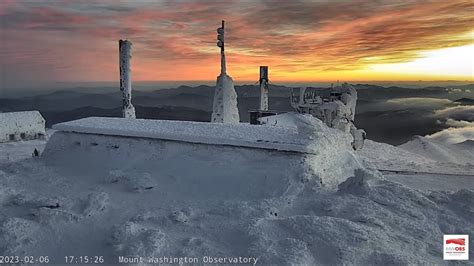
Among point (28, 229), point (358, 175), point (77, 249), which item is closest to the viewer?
point (77, 249)

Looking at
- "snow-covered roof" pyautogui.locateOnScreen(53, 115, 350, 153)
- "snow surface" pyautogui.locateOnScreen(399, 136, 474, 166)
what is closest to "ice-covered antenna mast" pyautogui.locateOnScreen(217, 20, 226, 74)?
"snow-covered roof" pyautogui.locateOnScreen(53, 115, 350, 153)

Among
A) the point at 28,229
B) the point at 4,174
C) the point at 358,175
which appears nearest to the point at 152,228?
the point at 28,229

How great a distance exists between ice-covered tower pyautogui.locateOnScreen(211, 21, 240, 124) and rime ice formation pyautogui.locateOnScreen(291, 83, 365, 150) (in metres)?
9.41

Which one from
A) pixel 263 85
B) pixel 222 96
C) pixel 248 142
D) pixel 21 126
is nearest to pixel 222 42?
pixel 222 96

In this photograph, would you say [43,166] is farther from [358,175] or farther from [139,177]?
[358,175]

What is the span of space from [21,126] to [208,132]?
23.1 meters

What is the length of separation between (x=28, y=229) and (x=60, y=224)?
47 cm

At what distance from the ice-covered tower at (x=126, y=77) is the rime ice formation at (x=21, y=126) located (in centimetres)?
1579

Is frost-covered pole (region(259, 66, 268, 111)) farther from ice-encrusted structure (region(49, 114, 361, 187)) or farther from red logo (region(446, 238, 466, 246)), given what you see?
red logo (region(446, 238, 466, 246))

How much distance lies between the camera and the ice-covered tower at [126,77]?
1430 centimetres

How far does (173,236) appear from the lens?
5871mm

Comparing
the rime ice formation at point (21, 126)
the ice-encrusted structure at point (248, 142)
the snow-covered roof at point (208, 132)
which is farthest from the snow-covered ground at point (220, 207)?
the rime ice formation at point (21, 126)

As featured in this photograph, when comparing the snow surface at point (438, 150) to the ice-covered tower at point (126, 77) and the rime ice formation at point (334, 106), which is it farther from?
the ice-covered tower at point (126, 77)

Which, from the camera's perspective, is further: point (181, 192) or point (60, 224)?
point (181, 192)
